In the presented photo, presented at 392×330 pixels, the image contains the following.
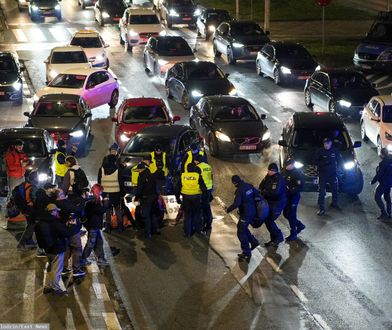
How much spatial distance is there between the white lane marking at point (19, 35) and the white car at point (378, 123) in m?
25.5

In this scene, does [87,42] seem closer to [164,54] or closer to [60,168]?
[164,54]

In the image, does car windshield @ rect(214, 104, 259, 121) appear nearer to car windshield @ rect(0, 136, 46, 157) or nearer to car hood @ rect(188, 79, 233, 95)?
car hood @ rect(188, 79, 233, 95)

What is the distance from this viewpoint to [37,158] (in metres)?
22.9

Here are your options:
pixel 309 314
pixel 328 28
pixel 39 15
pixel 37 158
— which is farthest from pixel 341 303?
pixel 39 15

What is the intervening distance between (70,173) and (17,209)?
1.33 m

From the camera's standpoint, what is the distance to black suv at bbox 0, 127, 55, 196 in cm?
2230

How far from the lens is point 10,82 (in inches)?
1348

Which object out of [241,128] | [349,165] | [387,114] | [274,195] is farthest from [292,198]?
[387,114]

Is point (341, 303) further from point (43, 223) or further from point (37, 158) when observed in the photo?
point (37, 158)

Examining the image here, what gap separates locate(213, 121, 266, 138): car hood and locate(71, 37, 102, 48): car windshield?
15763 mm

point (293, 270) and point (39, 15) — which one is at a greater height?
point (293, 270)

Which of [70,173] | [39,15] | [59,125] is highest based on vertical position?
[70,173]

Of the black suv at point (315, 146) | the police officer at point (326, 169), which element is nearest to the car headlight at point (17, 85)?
the black suv at point (315, 146)

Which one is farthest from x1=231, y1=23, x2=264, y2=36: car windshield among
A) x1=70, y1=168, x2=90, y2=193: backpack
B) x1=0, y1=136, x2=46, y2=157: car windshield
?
x1=70, y1=168, x2=90, y2=193: backpack
